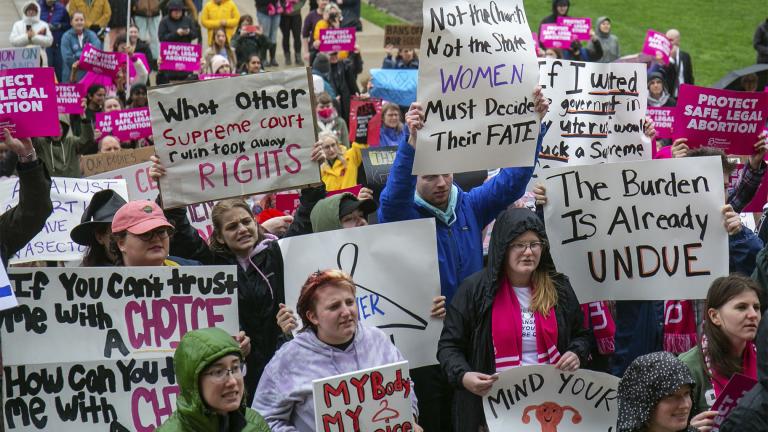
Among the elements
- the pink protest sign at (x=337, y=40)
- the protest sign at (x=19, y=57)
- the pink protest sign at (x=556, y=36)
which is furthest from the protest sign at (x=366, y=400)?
the pink protest sign at (x=556, y=36)

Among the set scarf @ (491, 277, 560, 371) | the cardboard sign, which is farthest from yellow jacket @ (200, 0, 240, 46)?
scarf @ (491, 277, 560, 371)

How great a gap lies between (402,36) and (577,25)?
10.3ft

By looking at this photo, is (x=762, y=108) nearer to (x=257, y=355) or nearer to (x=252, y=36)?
(x=257, y=355)

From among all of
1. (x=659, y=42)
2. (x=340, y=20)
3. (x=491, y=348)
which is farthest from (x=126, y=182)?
(x=340, y=20)

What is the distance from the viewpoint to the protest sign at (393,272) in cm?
609

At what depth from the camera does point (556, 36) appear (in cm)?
1808

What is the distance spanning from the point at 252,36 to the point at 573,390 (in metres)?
13.6

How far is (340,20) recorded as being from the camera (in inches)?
797

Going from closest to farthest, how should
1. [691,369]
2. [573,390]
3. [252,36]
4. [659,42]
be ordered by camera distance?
[691,369], [573,390], [659,42], [252,36]

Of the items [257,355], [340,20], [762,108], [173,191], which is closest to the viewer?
[257,355]

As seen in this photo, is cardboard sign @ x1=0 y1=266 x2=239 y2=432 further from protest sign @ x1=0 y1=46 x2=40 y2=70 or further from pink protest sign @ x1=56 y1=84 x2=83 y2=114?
pink protest sign @ x1=56 y1=84 x2=83 y2=114

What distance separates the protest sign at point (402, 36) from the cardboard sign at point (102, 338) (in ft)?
36.7

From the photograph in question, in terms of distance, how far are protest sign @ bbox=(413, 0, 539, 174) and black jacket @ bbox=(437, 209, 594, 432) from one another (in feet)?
2.55

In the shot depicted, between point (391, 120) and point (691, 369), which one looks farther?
point (391, 120)
